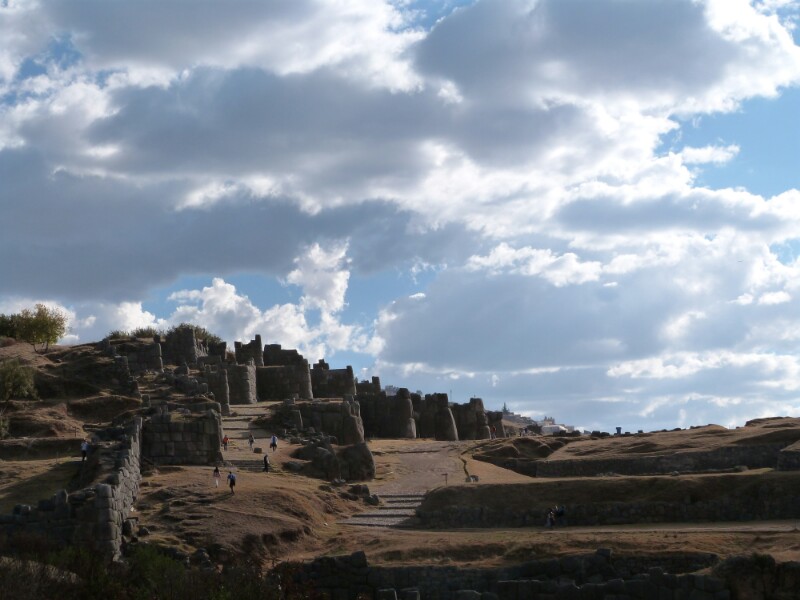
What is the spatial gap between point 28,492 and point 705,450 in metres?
28.2

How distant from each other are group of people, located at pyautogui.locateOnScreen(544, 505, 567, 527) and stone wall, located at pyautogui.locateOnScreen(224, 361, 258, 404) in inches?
1411

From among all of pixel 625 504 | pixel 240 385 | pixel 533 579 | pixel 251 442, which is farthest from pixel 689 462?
pixel 240 385

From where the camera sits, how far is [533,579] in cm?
3419

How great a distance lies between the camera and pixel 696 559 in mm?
34375

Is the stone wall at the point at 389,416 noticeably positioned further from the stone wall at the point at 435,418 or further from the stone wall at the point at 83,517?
the stone wall at the point at 83,517

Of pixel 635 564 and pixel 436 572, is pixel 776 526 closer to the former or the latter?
pixel 635 564

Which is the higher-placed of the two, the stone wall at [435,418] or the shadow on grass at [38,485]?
the stone wall at [435,418]

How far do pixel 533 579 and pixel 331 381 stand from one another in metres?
55.0

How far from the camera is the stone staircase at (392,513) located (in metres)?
44.6

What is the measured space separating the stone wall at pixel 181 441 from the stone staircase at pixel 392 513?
7005 mm

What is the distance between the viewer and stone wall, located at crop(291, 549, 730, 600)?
103ft

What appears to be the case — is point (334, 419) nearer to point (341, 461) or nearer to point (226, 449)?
point (226, 449)

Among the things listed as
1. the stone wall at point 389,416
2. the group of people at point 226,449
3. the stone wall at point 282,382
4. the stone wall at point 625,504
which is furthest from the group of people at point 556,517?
the stone wall at point 282,382

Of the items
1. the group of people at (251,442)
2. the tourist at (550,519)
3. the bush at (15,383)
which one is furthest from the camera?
the bush at (15,383)
